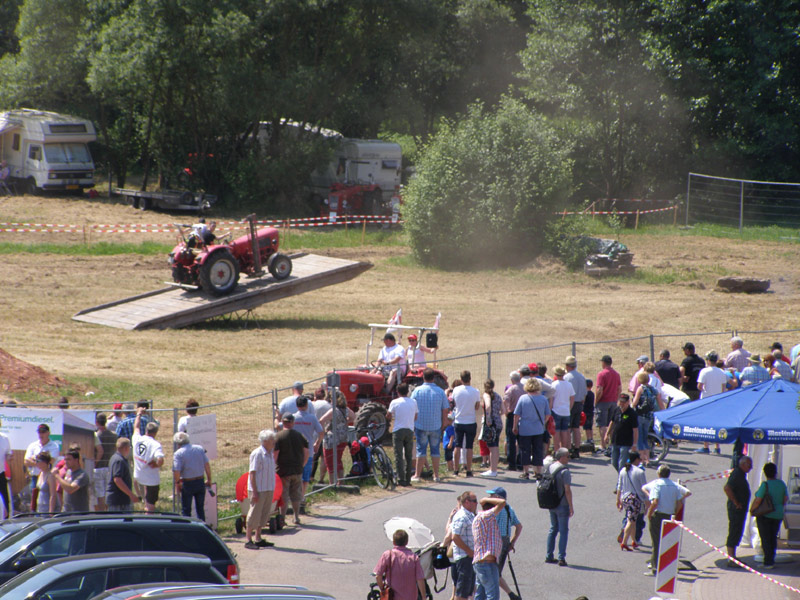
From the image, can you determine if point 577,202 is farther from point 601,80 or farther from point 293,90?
point 293,90

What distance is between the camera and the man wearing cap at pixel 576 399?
15.1 meters

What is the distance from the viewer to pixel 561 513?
34.3ft

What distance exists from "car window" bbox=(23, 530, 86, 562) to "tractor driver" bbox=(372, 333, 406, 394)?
8.38 m

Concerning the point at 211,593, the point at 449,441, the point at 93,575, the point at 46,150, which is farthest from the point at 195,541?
the point at 46,150

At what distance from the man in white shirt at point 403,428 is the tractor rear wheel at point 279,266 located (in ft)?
35.3

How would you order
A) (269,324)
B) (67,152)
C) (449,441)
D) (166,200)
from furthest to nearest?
1. (67,152)
2. (166,200)
3. (269,324)
4. (449,441)

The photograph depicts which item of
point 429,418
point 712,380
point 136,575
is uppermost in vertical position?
point 712,380

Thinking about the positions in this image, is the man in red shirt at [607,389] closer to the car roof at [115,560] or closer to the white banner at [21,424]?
the white banner at [21,424]

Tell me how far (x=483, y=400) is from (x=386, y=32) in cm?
3167

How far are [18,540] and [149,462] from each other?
11.3ft

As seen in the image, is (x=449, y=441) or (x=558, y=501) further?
(x=449, y=441)

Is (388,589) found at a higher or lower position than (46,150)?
lower

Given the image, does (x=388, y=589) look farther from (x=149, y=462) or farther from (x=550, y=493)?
(x=149, y=462)

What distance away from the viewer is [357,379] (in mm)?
15453
